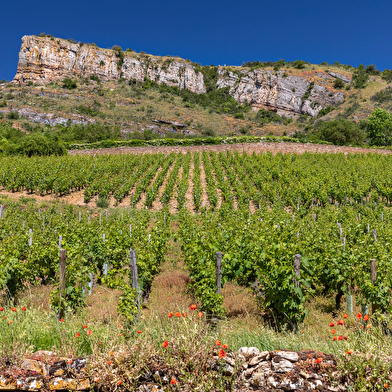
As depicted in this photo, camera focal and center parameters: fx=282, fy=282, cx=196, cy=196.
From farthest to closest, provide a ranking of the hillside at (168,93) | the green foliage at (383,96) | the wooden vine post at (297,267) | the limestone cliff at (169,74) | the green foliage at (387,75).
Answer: the limestone cliff at (169,74)
the green foliage at (387,75)
the green foliage at (383,96)
the hillside at (168,93)
the wooden vine post at (297,267)

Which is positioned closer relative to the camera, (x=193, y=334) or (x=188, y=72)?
(x=193, y=334)

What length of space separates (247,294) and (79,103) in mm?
56701

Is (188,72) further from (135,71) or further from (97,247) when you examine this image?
(97,247)

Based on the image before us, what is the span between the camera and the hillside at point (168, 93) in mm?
50688

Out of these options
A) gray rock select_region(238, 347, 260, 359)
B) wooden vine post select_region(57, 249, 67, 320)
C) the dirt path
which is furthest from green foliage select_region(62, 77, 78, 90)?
gray rock select_region(238, 347, 260, 359)

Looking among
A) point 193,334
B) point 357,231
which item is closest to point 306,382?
point 193,334

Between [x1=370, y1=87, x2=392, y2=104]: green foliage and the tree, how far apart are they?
46.0ft

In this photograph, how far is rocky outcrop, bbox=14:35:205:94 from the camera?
71.0 meters

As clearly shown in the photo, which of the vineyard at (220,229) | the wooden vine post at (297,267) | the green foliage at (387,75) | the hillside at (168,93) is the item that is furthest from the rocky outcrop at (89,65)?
the wooden vine post at (297,267)

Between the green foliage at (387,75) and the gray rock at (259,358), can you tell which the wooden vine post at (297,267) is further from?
the green foliage at (387,75)

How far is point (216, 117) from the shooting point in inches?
2441

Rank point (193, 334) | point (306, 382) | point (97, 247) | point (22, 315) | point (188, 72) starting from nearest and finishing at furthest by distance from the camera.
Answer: point (306, 382)
point (193, 334)
point (22, 315)
point (97, 247)
point (188, 72)

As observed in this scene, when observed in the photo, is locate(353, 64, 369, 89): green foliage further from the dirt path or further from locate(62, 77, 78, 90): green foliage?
locate(62, 77, 78, 90): green foliage

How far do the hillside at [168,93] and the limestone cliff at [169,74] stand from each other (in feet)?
0.86
